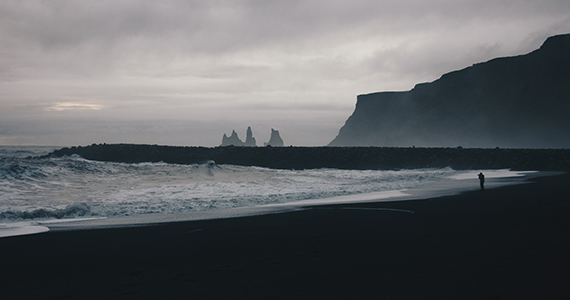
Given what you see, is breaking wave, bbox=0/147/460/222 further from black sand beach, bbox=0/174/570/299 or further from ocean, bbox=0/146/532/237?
black sand beach, bbox=0/174/570/299

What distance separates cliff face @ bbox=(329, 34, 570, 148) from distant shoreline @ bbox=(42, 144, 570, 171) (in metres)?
55.3

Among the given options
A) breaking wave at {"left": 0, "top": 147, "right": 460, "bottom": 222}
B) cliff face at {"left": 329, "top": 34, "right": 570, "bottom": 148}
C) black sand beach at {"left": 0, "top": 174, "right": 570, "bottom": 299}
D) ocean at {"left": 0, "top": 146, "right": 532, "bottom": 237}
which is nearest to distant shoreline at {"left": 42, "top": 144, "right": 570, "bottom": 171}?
breaking wave at {"left": 0, "top": 147, "right": 460, "bottom": 222}

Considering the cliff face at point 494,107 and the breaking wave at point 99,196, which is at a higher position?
the cliff face at point 494,107

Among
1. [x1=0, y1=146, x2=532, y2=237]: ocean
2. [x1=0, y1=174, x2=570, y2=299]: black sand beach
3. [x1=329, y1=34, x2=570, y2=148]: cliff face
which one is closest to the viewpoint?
[x1=0, y1=174, x2=570, y2=299]: black sand beach

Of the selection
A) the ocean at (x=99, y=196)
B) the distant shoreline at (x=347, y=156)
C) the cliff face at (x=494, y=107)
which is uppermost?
the cliff face at (x=494, y=107)

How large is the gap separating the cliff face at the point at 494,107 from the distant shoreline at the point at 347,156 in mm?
55291

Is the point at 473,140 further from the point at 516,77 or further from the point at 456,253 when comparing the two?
the point at 456,253

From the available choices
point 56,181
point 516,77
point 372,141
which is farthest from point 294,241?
point 372,141

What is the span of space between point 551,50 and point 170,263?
116845mm

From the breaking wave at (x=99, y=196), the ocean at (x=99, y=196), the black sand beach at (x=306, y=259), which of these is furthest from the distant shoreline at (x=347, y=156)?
the black sand beach at (x=306, y=259)

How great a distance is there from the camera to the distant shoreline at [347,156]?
38531 millimetres

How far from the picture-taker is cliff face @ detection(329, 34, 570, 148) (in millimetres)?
87875

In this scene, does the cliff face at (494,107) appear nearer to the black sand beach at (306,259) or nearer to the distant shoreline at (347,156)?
the distant shoreline at (347,156)

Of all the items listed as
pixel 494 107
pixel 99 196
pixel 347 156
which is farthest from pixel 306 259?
pixel 494 107
